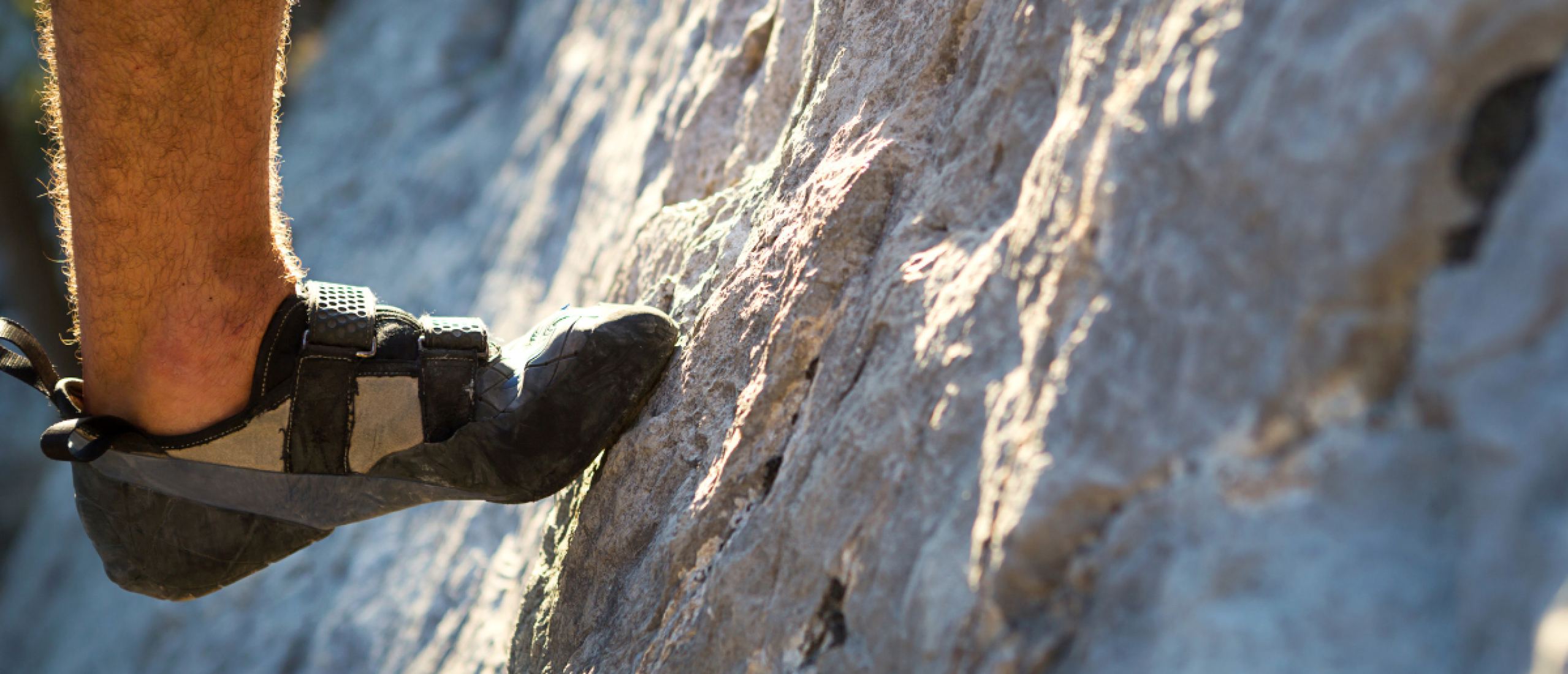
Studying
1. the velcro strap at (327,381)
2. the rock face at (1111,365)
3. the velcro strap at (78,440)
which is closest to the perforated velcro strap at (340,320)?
the velcro strap at (327,381)

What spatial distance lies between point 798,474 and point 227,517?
1068 mm

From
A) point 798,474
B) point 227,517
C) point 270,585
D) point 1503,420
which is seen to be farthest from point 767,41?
point 270,585

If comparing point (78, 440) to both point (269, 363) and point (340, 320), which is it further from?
point (340, 320)

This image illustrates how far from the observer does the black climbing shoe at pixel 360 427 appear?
1.44m

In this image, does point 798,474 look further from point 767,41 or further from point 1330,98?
point 767,41

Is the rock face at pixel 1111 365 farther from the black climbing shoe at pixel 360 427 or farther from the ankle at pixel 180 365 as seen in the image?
the ankle at pixel 180 365

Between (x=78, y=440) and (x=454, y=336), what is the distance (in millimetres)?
534

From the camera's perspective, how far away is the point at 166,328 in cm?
136

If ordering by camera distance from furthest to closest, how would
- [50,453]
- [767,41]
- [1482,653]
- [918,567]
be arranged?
[767,41], [50,453], [918,567], [1482,653]

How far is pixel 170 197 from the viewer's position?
132 cm

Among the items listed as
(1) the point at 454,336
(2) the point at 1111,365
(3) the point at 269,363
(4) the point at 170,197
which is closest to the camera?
(2) the point at 1111,365

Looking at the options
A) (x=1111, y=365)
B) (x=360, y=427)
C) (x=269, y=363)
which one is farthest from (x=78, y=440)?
(x=1111, y=365)

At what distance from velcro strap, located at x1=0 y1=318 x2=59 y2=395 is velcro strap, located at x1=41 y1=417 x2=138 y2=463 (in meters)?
0.21

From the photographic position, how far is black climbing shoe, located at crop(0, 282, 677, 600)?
56.7 inches
